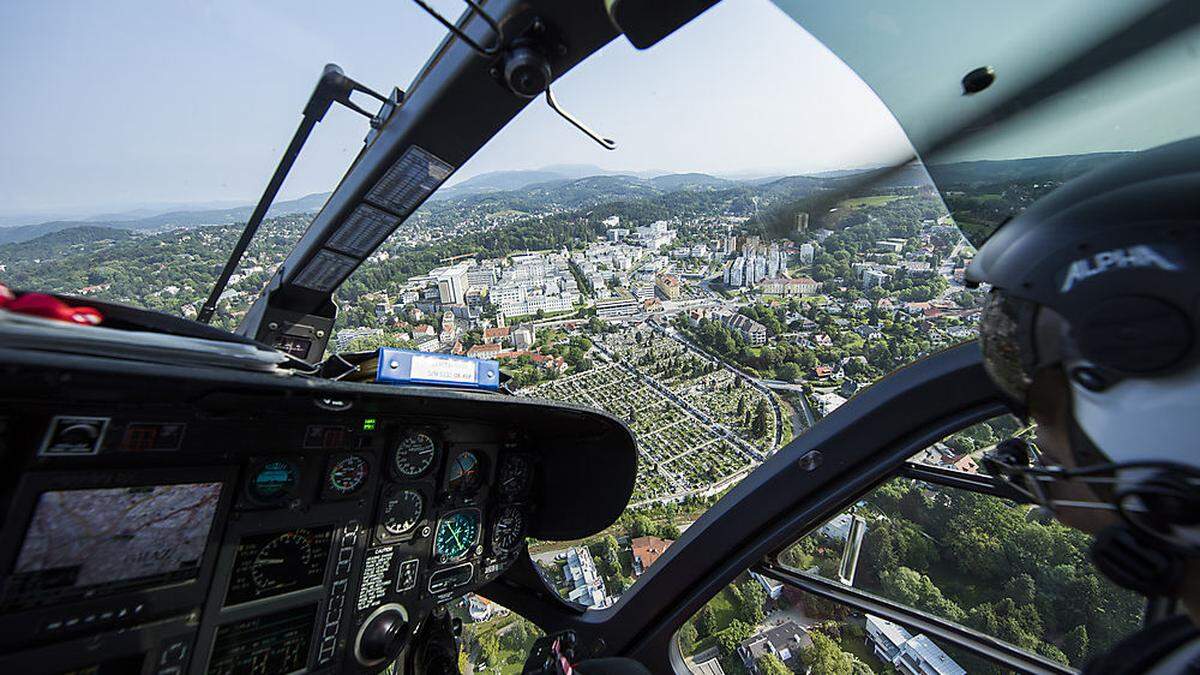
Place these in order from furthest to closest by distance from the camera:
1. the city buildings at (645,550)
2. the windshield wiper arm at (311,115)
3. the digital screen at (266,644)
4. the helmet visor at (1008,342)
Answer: the city buildings at (645,550)
the windshield wiper arm at (311,115)
the digital screen at (266,644)
the helmet visor at (1008,342)

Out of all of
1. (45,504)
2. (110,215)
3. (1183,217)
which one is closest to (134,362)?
(45,504)

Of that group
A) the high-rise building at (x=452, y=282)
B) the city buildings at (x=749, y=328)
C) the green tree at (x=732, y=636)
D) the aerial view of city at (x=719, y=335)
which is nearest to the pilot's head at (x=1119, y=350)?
the aerial view of city at (x=719, y=335)

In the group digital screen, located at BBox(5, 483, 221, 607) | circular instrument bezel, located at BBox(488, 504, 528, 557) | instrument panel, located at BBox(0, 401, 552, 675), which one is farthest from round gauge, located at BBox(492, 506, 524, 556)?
digital screen, located at BBox(5, 483, 221, 607)

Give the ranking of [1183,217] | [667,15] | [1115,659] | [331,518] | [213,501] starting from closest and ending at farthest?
1. [1183,217]
2. [1115,659]
3. [667,15]
4. [213,501]
5. [331,518]

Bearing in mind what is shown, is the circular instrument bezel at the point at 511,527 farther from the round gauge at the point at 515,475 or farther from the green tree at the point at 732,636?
the green tree at the point at 732,636

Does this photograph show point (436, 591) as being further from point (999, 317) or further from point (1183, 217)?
point (1183, 217)

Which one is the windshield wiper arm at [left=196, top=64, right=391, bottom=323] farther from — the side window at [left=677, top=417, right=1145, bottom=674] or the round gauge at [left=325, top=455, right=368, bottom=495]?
the side window at [left=677, top=417, right=1145, bottom=674]

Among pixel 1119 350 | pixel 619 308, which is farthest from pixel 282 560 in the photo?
pixel 619 308
